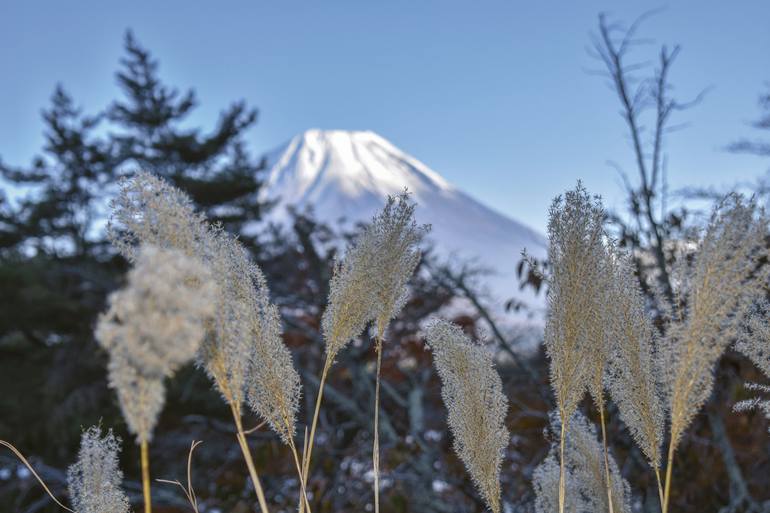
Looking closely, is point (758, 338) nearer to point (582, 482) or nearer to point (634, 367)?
point (634, 367)

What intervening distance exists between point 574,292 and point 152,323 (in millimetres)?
881

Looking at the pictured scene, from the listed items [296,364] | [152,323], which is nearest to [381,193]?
[296,364]

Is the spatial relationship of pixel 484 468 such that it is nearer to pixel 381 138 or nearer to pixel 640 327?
pixel 640 327

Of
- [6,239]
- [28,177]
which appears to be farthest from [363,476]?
[28,177]

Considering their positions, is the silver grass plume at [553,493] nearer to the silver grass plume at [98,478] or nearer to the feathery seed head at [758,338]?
the feathery seed head at [758,338]

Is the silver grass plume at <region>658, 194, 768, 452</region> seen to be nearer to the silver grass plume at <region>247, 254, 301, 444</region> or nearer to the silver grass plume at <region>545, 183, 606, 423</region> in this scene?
the silver grass plume at <region>545, 183, 606, 423</region>

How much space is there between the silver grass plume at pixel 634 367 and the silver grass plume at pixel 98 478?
1.04m

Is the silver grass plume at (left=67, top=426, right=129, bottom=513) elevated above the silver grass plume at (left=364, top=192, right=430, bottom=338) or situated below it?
below

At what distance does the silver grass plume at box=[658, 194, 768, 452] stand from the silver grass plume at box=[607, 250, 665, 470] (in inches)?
3.7

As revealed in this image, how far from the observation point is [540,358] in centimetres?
679

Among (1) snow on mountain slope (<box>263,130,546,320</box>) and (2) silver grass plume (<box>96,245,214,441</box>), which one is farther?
(1) snow on mountain slope (<box>263,130,546,320</box>)

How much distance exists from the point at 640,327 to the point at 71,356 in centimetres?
1302

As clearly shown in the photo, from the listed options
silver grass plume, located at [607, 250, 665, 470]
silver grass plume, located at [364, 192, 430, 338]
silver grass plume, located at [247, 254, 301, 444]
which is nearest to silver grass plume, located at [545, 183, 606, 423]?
silver grass plume, located at [607, 250, 665, 470]

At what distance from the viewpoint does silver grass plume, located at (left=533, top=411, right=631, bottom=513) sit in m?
1.63
